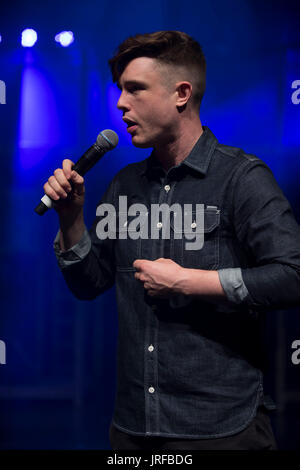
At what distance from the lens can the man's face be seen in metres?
1.50

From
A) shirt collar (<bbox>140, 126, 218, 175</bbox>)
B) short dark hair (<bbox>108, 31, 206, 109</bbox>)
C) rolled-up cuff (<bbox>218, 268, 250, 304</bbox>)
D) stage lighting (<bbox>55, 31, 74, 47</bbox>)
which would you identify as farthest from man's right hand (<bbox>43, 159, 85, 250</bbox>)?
stage lighting (<bbox>55, 31, 74, 47</bbox>)

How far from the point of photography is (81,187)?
4.98 feet

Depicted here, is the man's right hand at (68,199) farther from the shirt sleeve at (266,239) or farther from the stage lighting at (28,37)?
the stage lighting at (28,37)

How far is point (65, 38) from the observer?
2279 mm

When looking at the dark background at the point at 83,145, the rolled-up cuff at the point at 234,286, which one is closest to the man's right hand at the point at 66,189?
the rolled-up cuff at the point at 234,286

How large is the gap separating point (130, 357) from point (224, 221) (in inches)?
17.7

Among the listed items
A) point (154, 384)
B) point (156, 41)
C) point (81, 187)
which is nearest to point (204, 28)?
point (156, 41)

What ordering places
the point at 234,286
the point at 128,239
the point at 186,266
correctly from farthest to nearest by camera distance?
the point at 128,239 → the point at 186,266 → the point at 234,286

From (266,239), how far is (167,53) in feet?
1.94

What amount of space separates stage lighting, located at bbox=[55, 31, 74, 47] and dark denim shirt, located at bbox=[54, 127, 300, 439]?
1.01 m

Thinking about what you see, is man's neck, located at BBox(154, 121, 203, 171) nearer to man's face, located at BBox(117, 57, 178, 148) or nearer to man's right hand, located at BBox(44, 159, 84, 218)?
man's face, located at BBox(117, 57, 178, 148)

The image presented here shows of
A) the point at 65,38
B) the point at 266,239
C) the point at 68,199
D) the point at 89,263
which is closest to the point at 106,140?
the point at 68,199

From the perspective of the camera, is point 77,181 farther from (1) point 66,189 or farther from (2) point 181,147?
(2) point 181,147
